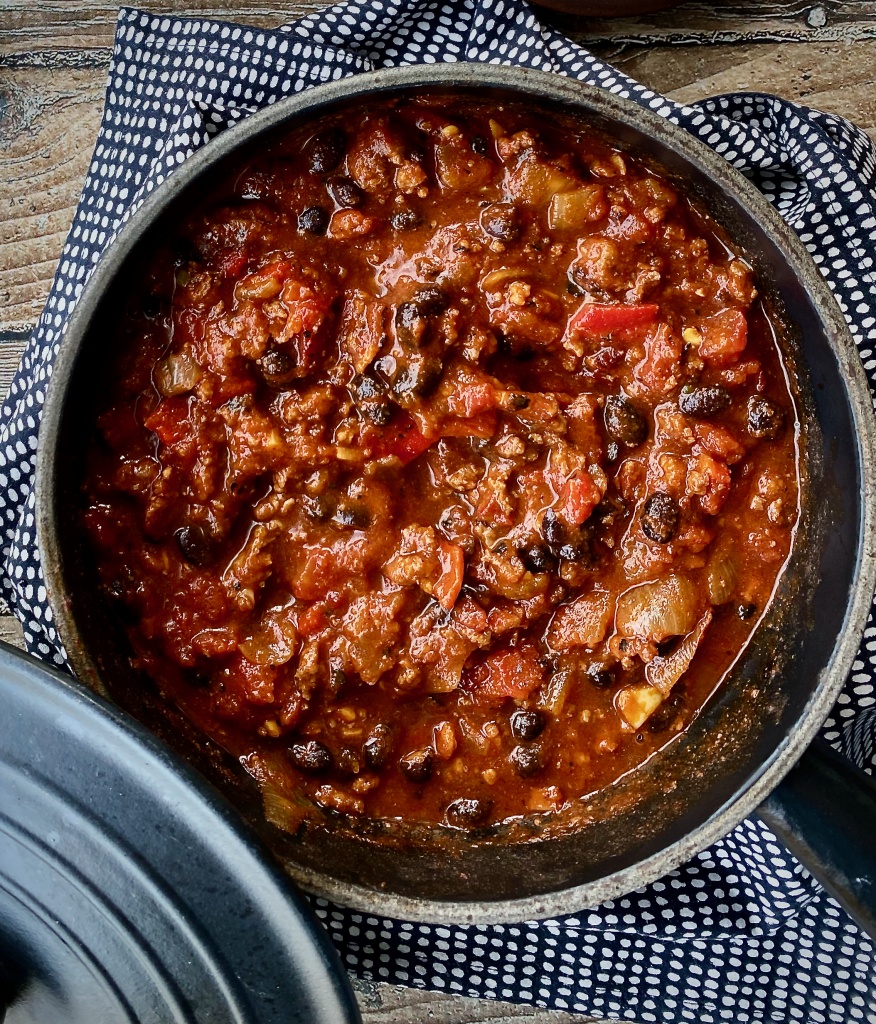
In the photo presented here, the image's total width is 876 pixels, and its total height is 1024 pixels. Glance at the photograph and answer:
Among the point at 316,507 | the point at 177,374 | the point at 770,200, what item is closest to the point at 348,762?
the point at 316,507

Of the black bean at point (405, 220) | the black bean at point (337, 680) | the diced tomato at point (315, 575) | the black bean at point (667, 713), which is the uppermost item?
the black bean at point (405, 220)

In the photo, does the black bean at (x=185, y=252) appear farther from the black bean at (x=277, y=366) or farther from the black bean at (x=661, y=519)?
the black bean at (x=661, y=519)

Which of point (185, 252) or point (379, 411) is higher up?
point (185, 252)

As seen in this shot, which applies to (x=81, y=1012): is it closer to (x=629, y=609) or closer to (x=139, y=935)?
(x=139, y=935)

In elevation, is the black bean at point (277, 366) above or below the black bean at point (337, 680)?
above

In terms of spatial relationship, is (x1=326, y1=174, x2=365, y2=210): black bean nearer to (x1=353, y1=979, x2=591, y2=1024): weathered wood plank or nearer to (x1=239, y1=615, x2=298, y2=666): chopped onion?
(x1=239, y1=615, x2=298, y2=666): chopped onion

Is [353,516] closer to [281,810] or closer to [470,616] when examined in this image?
[470,616]

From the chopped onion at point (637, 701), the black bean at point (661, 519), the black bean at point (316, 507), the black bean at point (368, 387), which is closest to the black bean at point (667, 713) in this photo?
the chopped onion at point (637, 701)
